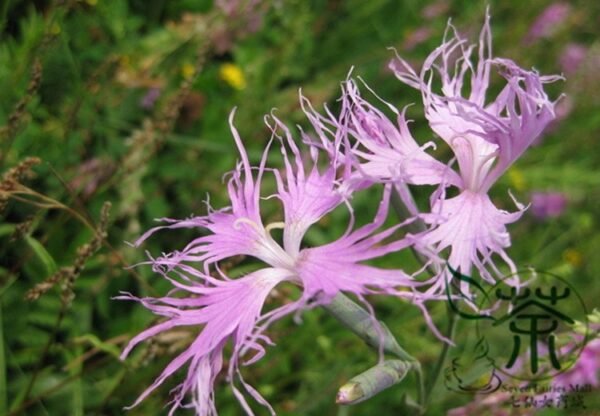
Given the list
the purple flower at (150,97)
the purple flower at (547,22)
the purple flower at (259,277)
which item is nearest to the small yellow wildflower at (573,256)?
the purple flower at (547,22)

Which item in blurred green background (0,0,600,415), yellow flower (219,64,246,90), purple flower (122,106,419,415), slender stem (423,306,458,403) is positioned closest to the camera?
purple flower (122,106,419,415)

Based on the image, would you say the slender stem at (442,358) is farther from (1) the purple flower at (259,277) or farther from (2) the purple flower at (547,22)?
(2) the purple flower at (547,22)

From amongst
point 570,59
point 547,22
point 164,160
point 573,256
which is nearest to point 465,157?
point 164,160

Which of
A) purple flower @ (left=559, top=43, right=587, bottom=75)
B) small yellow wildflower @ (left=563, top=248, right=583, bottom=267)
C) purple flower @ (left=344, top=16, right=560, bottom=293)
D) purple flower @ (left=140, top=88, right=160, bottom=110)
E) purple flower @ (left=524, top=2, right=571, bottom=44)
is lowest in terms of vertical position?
small yellow wildflower @ (left=563, top=248, right=583, bottom=267)

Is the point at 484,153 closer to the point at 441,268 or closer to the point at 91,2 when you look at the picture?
the point at 441,268

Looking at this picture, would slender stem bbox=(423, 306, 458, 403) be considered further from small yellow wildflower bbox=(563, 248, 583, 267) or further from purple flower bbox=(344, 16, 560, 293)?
small yellow wildflower bbox=(563, 248, 583, 267)

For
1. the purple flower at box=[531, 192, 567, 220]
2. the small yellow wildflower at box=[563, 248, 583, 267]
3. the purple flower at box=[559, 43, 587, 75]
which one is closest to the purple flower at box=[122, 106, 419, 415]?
the small yellow wildflower at box=[563, 248, 583, 267]

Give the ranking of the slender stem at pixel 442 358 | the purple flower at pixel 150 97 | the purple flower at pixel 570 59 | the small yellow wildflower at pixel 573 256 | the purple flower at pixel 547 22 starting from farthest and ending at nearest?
the purple flower at pixel 570 59, the purple flower at pixel 547 22, the small yellow wildflower at pixel 573 256, the purple flower at pixel 150 97, the slender stem at pixel 442 358
